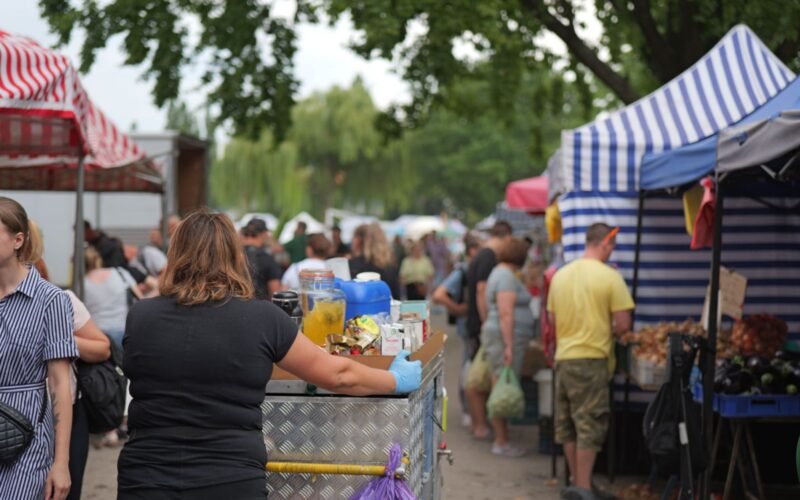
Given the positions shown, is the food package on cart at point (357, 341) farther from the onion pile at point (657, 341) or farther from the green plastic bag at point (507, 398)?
the green plastic bag at point (507, 398)

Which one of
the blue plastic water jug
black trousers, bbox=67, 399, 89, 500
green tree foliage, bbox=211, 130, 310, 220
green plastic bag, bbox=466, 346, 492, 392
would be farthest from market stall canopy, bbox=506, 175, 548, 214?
green tree foliage, bbox=211, 130, 310, 220

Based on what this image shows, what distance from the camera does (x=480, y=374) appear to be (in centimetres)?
1027

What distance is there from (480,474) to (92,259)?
383cm

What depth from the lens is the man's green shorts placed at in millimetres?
7715

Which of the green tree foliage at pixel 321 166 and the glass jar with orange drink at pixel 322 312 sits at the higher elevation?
the green tree foliage at pixel 321 166

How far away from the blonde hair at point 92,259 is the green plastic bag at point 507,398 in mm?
3684

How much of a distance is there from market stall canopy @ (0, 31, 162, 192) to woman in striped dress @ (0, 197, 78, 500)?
1.62 m

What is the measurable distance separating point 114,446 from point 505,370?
3.67 metres

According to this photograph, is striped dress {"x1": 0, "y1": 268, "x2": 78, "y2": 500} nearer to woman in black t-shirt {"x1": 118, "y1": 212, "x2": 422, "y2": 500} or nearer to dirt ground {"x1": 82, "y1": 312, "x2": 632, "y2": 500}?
woman in black t-shirt {"x1": 118, "y1": 212, "x2": 422, "y2": 500}

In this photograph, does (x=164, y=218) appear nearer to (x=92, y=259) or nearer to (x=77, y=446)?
(x=92, y=259)

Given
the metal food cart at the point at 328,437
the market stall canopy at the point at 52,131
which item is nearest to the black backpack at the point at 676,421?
the metal food cart at the point at 328,437

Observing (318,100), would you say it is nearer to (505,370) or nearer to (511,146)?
(511,146)

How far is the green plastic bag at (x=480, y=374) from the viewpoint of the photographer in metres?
10.3

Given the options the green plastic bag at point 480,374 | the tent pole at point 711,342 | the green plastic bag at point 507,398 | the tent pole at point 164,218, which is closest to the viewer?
the tent pole at point 711,342
